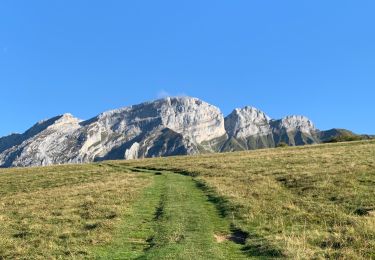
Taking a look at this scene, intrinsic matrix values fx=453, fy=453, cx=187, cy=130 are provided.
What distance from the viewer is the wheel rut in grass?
18.1m

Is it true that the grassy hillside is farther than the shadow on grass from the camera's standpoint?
Yes

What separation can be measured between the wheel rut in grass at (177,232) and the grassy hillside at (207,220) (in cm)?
5

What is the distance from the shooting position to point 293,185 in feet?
118

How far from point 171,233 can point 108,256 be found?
3902 mm

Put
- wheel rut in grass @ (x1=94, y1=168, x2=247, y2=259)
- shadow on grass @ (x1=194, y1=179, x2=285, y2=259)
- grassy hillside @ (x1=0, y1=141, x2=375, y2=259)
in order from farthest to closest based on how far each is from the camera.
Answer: grassy hillside @ (x1=0, y1=141, x2=375, y2=259), wheel rut in grass @ (x1=94, y1=168, x2=247, y2=259), shadow on grass @ (x1=194, y1=179, x2=285, y2=259)

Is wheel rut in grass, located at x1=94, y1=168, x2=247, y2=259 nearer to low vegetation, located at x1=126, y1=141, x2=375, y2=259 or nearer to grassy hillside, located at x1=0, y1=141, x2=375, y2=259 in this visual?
grassy hillside, located at x1=0, y1=141, x2=375, y2=259

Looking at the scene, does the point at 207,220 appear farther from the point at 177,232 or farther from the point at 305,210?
the point at 305,210

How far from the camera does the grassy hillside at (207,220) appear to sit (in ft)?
61.0

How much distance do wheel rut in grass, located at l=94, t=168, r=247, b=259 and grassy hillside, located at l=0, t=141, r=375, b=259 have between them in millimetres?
49

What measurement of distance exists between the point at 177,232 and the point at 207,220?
3.65m

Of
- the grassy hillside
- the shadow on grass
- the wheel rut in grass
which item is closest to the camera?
the shadow on grass

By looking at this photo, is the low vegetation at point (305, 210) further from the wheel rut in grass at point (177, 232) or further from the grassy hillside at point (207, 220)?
the wheel rut in grass at point (177, 232)

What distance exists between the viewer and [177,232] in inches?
846

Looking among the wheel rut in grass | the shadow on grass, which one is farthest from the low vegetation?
the wheel rut in grass
